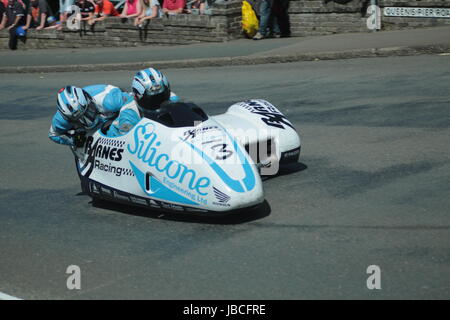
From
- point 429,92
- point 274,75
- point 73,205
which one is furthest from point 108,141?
point 274,75

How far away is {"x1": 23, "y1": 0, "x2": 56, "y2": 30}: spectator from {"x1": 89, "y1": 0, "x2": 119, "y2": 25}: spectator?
185cm

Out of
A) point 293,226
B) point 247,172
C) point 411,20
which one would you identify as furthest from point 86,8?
point 293,226

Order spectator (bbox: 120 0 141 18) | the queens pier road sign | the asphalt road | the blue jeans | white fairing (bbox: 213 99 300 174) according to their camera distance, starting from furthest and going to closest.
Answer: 1. spectator (bbox: 120 0 141 18)
2. the blue jeans
3. the queens pier road sign
4. white fairing (bbox: 213 99 300 174)
5. the asphalt road

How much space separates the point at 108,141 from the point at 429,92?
5.53 m

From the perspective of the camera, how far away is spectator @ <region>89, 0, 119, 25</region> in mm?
21406

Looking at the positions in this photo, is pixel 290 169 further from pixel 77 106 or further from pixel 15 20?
pixel 15 20

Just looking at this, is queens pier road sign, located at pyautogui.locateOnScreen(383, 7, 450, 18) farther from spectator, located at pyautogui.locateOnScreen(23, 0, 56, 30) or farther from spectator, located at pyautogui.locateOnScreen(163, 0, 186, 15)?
spectator, located at pyautogui.locateOnScreen(23, 0, 56, 30)

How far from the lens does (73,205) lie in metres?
8.66

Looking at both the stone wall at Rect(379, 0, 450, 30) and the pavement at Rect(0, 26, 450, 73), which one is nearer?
the pavement at Rect(0, 26, 450, 73)

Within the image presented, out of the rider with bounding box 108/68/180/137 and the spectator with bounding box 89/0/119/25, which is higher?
the rider with bounding box 108/68/180/137

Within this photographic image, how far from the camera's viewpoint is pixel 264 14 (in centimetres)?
1866

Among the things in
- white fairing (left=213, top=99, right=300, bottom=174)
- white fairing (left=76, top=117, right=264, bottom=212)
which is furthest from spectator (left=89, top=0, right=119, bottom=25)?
white fairing (left=76, top=117, right=264, bottom=212)
